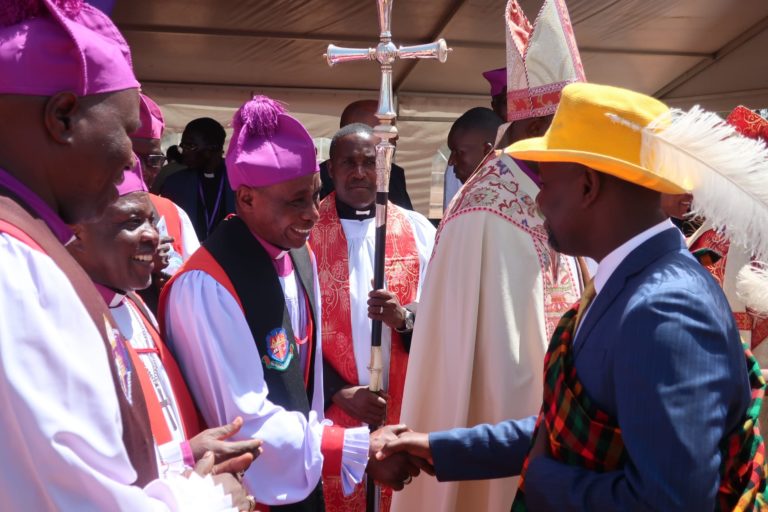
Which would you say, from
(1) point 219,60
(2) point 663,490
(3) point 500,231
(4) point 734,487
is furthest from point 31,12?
(1) point 219,60

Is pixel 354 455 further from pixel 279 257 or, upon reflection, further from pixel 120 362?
pixel 120 362

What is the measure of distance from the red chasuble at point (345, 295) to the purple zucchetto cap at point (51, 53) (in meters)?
2.83

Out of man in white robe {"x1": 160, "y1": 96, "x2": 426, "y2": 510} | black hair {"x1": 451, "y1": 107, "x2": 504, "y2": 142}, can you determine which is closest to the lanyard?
black hair {"x1": 451, "y1": 107, "x2": 504, "y2": 142}

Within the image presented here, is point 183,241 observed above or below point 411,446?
above

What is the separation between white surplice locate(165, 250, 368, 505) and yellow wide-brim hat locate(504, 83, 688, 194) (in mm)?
1208

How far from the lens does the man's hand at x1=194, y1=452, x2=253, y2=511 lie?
1943 mm

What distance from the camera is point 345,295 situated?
4.38m

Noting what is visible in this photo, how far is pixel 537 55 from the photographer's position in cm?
317

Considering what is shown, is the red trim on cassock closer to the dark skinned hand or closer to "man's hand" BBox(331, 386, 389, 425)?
the dark skinned hand

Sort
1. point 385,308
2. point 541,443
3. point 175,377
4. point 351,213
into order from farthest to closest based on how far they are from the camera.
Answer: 1. point 351,213
2. point 385,308
3. point 175,377
4. point 541,443

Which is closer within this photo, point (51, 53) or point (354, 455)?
point (51, 53)

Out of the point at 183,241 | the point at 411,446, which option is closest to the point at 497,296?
the point at 411,446

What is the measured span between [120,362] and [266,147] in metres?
1.57

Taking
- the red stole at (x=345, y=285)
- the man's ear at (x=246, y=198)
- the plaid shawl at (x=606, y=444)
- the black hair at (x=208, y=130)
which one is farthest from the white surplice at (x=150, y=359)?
Result: the black hair at (x=208, y=130)
